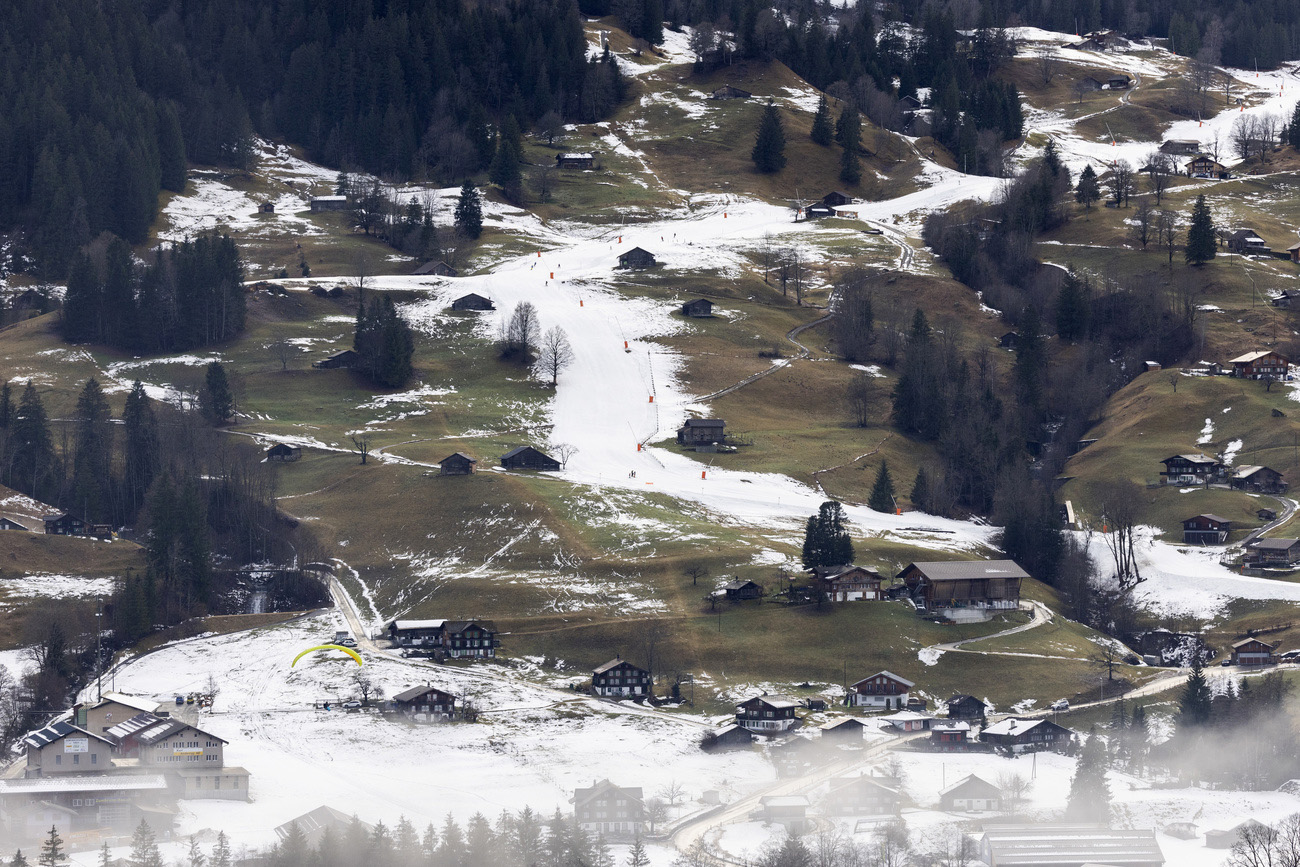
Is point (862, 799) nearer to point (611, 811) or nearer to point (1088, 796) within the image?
point (1088, 796)

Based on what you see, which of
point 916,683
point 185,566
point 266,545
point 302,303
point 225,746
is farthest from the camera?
point 302,303

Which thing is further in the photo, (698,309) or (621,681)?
(698,309)

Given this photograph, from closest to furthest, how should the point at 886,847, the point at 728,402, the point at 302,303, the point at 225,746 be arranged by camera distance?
the point at 886,847
the point at 225,746
the point at 728,402
the point at 302,303

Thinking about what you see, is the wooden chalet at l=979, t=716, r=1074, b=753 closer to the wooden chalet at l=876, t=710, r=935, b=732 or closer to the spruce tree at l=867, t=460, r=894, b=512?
the wooden chalet at l=876, t=710, r=935, b=732

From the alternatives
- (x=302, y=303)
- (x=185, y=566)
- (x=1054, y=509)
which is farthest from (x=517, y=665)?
(x=302, y=303)

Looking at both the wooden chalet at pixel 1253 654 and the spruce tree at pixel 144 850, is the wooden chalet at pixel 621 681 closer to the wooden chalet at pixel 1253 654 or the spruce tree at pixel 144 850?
the spruce tree at pixel 144 850

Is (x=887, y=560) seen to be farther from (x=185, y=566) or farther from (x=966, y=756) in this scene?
(x=185, y=566)

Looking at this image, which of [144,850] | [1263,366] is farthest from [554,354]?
[144,850]

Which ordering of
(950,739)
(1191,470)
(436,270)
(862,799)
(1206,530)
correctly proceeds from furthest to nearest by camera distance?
1. (436,270)
2. (1191,470)
3. (1206,530)
4. (950,739)
5. (862,799)
